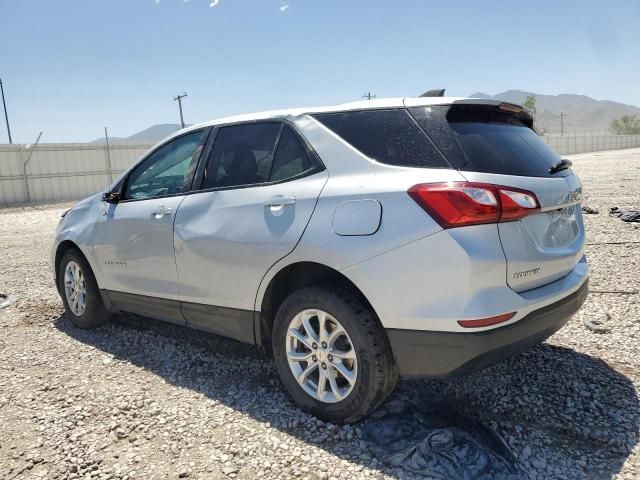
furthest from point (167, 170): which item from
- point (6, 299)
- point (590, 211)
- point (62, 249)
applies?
point (590, 211)

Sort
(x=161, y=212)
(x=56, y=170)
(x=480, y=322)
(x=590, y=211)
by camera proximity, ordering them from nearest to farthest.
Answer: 1. (x=480, y=322)
2. (x=161, y=212)
3. (x=590, y=211)
4. (x=56, y=170)

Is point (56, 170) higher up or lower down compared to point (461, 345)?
higher up

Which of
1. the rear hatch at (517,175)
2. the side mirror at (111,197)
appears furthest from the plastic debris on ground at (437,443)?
the side mirror at (111,197)

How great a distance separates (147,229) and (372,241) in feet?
6.56

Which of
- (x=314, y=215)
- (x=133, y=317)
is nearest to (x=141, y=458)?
(x=314, y=215)

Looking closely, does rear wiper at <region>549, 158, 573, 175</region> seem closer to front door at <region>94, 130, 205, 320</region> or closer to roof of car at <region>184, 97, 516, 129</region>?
roof of car at <region>184, 97, 516, 129</region>

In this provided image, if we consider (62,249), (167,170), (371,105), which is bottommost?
(62,249)

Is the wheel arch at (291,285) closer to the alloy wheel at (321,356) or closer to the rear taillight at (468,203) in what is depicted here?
the alloy wheel at (321,356)

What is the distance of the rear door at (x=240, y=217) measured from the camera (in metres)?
2.92

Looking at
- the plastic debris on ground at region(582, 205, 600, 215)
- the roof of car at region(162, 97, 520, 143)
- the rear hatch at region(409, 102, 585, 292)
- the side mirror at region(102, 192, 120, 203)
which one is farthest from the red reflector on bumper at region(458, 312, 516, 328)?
the plastic debris on ground at region(582, 205, 600, 215)

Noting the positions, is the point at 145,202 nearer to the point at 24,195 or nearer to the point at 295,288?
the point at 295,288

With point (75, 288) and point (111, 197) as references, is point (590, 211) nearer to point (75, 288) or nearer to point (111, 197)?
point (111, 197)

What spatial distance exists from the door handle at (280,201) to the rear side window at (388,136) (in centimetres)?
46

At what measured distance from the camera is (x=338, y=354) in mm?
2762
